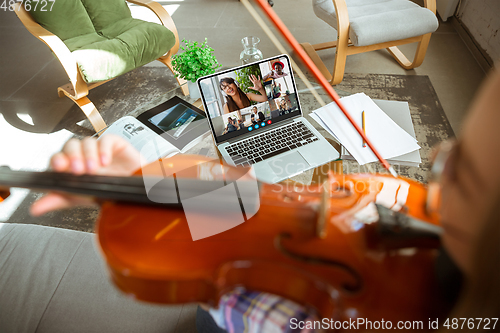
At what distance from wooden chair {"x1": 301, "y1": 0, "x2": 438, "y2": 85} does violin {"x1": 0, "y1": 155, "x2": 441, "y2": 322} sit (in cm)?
147

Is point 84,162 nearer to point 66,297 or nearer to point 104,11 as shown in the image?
point 66,297

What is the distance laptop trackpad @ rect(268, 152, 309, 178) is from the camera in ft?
3.27

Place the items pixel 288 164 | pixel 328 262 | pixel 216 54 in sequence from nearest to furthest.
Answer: pixel 328 262
pixel 288 164
pixel 216 54

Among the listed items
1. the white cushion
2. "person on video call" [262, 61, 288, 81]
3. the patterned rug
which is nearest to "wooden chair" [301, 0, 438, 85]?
the white cushion

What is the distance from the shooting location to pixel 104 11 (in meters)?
2.01

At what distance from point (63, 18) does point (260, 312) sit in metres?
2.20

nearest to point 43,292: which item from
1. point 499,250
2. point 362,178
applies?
point 362,178

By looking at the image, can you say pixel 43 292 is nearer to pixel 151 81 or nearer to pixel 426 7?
pixel 151 81

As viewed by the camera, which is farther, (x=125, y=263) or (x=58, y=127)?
(x=58, y=127)

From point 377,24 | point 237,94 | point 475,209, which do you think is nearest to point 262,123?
point 237,94

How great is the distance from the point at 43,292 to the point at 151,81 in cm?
176

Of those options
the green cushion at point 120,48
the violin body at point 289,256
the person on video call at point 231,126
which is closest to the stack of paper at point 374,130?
the person on video call at point 231,126

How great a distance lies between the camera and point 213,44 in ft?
8.42

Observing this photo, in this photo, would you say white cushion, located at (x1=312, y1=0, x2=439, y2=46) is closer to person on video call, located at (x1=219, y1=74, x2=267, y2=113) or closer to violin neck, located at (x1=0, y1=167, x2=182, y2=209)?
person on video call, located at (x1=219, y1=74, x2=267, y2=113)
